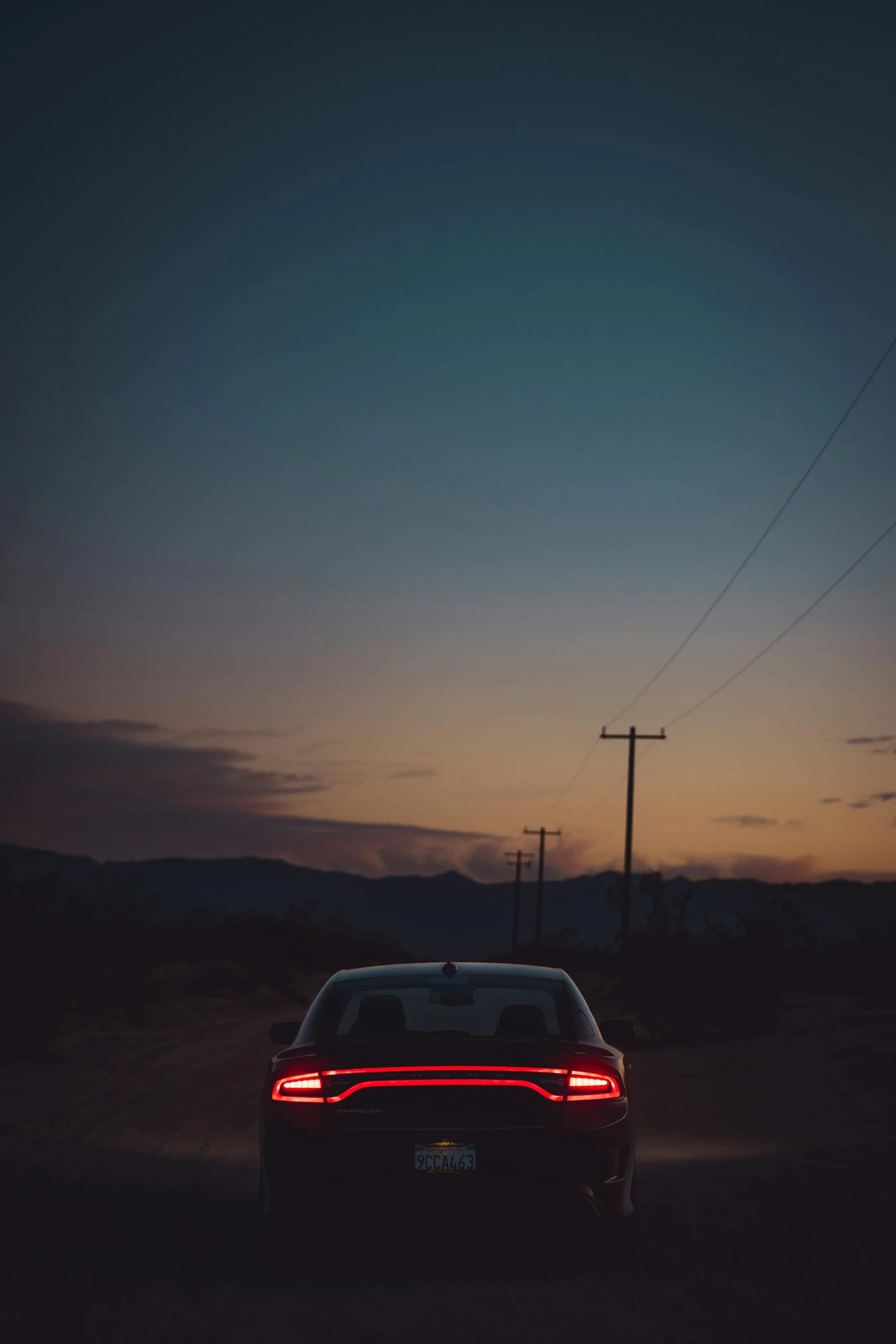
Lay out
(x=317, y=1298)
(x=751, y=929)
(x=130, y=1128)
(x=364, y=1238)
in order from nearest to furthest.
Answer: (x=317, y=1298)
(x=364, y=1238)
(x=130, y=1128)
(x=751, y=929)

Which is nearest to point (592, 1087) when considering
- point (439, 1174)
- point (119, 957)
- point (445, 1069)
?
point (445, 1069)

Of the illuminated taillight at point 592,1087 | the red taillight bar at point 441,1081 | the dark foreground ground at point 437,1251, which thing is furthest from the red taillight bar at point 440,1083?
the dark foreground ground at point 437,1251

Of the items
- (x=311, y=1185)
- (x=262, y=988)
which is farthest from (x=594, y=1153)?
(x=262, y=988)

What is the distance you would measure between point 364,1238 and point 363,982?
1444mm

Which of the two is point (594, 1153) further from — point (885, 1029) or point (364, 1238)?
point (885, 1029)

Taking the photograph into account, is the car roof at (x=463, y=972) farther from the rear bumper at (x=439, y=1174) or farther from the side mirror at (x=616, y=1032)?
the rear bumper at (x=439, y=1174)

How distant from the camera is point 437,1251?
7301 mm

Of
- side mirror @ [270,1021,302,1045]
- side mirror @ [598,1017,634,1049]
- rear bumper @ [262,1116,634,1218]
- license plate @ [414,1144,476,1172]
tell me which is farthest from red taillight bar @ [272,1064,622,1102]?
side mirror @ [270,1021,302,1045]

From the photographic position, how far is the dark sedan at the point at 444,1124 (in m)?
6.40

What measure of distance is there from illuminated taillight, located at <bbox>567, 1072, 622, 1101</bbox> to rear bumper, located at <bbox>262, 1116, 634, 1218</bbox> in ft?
0.56

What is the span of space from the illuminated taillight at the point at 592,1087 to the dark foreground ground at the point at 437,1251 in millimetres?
620

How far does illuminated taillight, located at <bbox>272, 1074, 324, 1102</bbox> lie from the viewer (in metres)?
6.59

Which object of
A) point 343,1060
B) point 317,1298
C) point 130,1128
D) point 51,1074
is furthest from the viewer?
point 51,1074

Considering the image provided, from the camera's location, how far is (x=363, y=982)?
7.92m
